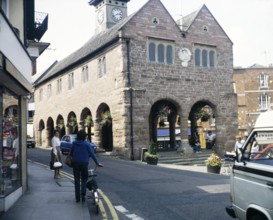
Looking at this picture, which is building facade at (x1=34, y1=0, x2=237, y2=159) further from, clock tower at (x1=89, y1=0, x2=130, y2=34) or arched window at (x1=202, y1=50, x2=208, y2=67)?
clock tower at (x1=89, y1=0, x2=130, y2=34)

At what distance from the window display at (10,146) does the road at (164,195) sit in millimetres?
2661

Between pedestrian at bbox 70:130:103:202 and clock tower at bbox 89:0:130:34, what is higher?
clock tower at bbox 89:0:130:34

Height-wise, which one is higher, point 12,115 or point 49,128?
point 12,115

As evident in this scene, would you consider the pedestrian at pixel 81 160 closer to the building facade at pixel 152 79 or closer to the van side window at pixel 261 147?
the van side window at pixel 261 147

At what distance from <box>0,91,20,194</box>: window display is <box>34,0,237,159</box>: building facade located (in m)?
14.2

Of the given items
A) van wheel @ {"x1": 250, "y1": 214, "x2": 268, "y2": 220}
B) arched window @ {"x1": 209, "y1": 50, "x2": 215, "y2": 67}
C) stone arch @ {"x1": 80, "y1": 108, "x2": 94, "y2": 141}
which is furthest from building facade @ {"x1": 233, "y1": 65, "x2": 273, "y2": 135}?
van wheel @ {"x1": 250, "y1": 214, "x2": 268, "y2": 220}

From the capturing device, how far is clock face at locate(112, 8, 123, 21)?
1555 inches

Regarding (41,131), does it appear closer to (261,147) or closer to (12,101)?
(12,101)

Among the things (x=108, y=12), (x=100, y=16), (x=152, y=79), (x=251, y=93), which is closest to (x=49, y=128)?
(x=100, y=16)

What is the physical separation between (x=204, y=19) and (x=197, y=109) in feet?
23.7

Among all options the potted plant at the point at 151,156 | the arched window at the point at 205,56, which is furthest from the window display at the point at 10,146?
the arched window at the point at 205,56

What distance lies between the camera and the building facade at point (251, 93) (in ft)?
166

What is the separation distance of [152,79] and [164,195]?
15477 millimetres

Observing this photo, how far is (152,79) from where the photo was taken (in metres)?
25.2
